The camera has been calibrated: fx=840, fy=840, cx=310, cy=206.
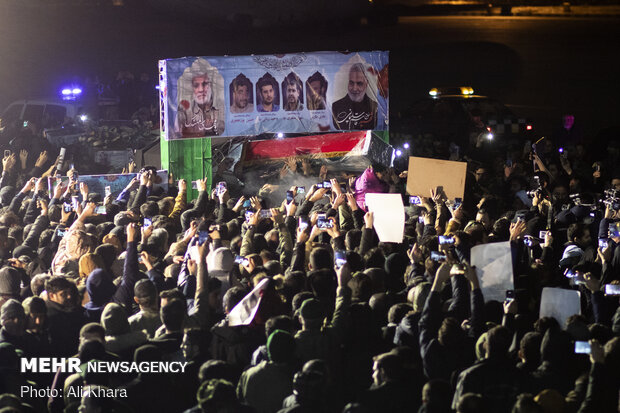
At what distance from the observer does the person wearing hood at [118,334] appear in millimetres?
5965

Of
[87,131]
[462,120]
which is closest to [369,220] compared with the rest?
[462,120]

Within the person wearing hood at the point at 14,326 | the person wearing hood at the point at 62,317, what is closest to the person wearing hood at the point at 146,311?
the person wearing hood at the point at 62,317

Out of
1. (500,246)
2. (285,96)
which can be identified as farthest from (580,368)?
(285,96)

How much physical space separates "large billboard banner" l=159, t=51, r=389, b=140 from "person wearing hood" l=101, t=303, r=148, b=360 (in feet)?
23.7

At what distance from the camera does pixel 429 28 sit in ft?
84.8

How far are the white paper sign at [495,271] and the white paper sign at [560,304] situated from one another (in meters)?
0.47

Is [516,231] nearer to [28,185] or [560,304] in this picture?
[560,304]

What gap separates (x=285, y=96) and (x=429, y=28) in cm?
1381

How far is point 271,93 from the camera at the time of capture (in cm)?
1317

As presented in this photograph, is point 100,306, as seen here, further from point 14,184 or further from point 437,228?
point 14,184

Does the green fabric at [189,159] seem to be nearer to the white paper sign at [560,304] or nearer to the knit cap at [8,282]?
the knit cap at [8,282]

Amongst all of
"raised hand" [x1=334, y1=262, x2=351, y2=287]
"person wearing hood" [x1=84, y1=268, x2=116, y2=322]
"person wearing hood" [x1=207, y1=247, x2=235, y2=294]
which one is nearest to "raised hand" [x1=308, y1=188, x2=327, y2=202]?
"person wearing hood" [x1=207, y1=247, x2=235, y2=294]

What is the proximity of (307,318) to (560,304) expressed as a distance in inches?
73.6

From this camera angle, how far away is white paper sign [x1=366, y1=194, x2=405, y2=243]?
862 centimetres
